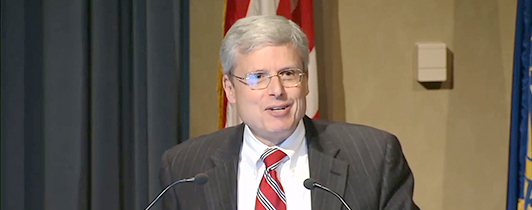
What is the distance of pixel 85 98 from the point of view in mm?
3518

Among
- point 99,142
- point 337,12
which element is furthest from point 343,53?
point 99,142

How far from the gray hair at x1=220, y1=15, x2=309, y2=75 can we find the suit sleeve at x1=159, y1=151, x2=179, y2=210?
1.48 ft

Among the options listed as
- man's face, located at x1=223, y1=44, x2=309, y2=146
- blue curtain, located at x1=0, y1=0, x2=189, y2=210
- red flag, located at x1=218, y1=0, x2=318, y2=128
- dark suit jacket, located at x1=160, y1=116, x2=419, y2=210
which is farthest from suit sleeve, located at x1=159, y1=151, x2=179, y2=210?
blue curtain, located at x1=0, y1=0, x2=189, y2=210

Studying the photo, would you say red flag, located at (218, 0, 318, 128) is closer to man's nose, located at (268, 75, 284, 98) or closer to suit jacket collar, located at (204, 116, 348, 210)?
suit jacket collar, located at (204, 116, 348, 210)

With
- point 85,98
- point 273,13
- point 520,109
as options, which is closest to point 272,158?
Result: point 273,13

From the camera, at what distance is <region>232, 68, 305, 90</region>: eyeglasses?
222 centimetres

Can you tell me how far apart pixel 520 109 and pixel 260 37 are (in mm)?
1750

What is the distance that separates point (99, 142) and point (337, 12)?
1.46 m

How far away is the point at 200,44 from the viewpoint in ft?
12.6

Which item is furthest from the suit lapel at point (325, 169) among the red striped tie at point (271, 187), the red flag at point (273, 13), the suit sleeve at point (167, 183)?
the red flag at point (273, 13)

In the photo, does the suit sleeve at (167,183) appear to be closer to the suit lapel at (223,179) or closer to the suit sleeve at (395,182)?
the suit lapel at (223,179)

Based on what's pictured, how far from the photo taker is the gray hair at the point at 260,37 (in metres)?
2.21

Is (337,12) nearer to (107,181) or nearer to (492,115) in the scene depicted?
(492,115)

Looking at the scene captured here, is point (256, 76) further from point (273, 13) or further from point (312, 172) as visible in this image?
point (273, 13)
